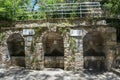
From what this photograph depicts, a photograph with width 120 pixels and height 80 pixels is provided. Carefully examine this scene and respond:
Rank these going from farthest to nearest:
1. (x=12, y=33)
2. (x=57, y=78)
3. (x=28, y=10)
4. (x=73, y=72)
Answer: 1. (x=28, y=10)
2. (x=12, y=33)
3. (x=73, y=72)
4. (x=57, y=78)

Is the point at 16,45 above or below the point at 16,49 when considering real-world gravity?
above

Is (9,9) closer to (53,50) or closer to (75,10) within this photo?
(53,50)

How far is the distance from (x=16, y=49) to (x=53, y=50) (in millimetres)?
2327

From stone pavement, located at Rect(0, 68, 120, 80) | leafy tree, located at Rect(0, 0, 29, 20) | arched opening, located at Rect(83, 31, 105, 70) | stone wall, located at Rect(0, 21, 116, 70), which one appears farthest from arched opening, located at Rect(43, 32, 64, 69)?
leafy tree, located at Rect(0, 0, 29, 20)

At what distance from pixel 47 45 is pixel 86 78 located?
3.75m

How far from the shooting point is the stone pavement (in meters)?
10.8

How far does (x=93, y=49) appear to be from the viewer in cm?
1329

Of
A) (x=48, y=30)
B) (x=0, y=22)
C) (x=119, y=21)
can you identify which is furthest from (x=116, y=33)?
(x=0, y=22)

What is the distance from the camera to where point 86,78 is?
10773mm

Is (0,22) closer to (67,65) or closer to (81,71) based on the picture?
(67,65)

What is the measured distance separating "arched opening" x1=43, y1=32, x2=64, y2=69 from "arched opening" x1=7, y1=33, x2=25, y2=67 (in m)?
1.42

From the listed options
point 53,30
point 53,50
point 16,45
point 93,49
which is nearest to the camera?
point 53,30

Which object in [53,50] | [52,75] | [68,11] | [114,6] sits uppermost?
[114,6]

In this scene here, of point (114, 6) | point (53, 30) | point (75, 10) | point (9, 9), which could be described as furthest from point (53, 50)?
point (114, 6)
